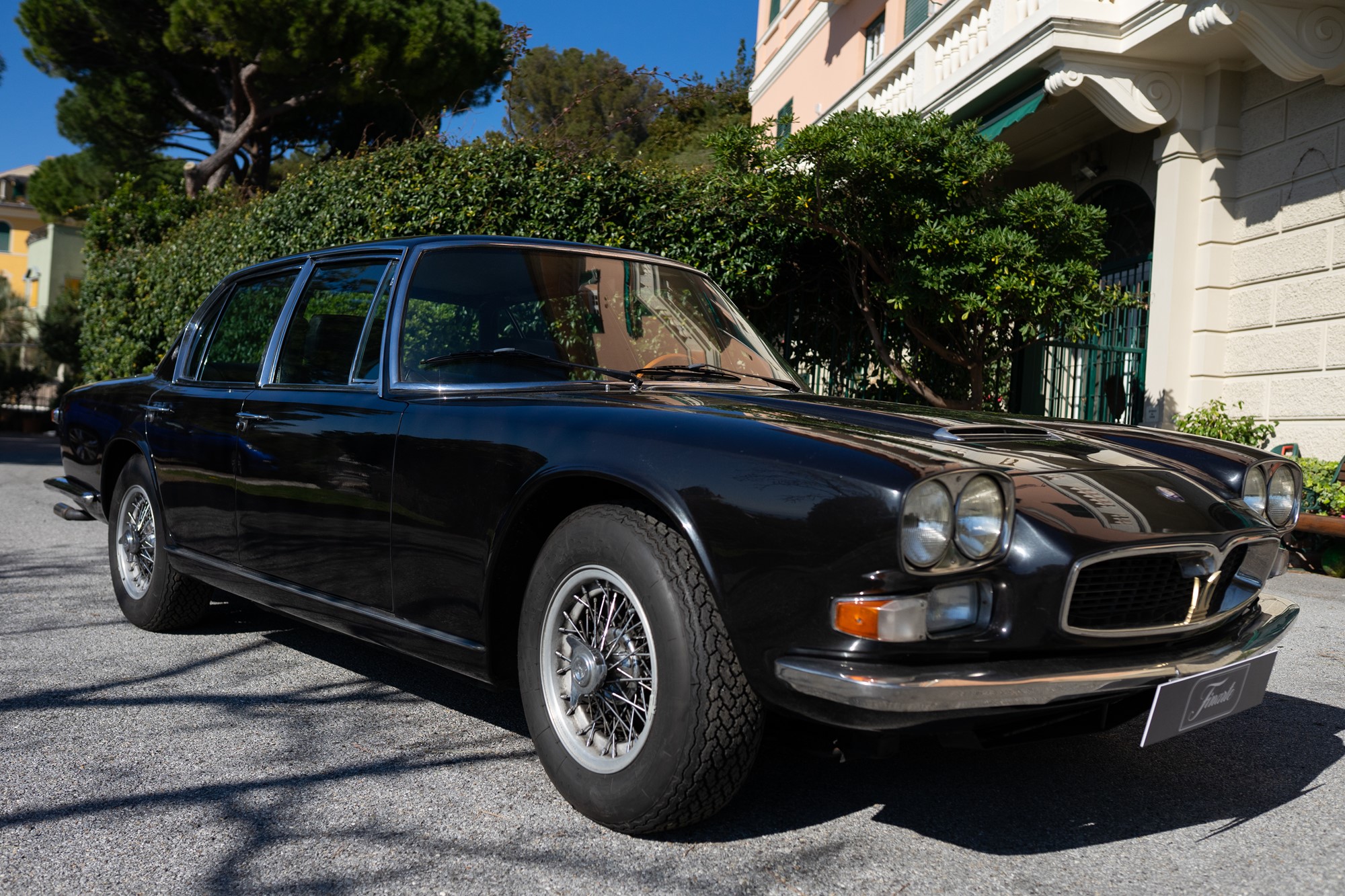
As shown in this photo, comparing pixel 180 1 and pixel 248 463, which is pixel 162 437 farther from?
pixel 180 1

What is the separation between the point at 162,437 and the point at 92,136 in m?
21.4

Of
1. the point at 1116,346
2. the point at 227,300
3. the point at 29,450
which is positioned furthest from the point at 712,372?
the point at 29,450

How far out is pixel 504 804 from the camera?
2691mm

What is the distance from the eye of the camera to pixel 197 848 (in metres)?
2.40

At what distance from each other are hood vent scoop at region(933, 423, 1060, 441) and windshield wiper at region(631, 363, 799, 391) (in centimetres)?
97

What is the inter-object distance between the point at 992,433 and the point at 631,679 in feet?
3.65

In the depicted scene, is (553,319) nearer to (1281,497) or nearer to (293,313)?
(293,313)

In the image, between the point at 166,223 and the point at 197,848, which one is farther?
the point at 166,223

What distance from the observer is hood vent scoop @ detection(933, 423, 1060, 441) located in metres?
2.63

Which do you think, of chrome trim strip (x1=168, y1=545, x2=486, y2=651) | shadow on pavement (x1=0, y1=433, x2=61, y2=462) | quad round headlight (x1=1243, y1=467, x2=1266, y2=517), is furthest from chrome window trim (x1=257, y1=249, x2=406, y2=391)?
shadow on pavement (x1=0, y1=433, x2=61, y2=462)

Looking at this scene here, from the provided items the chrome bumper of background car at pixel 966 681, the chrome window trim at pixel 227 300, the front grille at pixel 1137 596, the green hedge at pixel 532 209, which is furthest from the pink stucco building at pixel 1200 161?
the chrome bumper of background car at pixel 966 681

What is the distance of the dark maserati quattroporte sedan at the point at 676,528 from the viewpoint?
2.16m

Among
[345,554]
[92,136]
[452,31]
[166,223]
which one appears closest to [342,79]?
[452,31]

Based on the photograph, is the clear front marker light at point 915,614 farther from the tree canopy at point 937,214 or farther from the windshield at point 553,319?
the tree canopy at point 937,214
